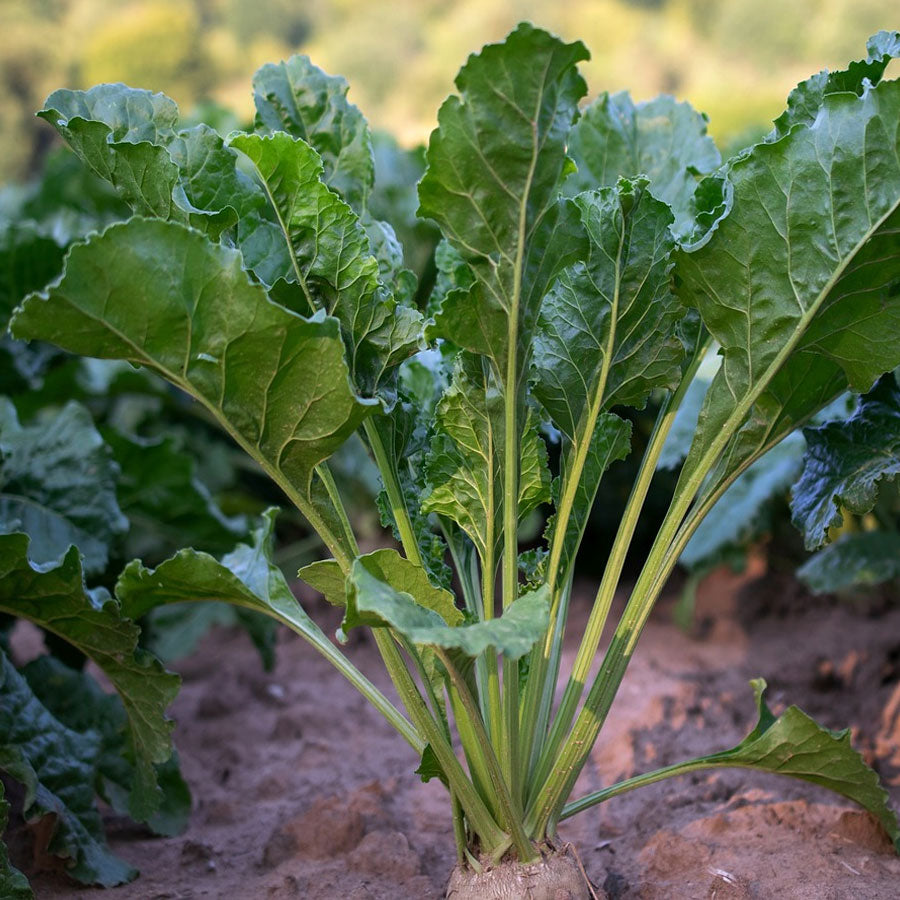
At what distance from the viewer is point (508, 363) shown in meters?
1.33

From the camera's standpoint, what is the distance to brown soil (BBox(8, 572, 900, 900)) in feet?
5.05

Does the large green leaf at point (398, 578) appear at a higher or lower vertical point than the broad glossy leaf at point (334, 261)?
lower

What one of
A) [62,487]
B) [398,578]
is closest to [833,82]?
[398,578]

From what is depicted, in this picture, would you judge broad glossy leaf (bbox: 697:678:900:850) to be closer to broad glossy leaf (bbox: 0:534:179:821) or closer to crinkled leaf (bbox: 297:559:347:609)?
crinkled leaf (bbox: 297:559:347:609)

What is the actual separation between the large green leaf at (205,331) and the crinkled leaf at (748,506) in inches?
52.1

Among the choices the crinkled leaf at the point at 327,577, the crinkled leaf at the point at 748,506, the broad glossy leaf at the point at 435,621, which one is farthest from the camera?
the crinkled leaf at the point at 748,506

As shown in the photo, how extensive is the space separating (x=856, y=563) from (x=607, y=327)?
107 cm

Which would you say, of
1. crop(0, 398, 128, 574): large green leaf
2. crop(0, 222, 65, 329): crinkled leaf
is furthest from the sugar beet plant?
crop(0, 222, 65, 329): crinkled leaf

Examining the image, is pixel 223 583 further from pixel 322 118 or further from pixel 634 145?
pixel 634 145

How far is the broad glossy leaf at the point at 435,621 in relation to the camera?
1.07 metres

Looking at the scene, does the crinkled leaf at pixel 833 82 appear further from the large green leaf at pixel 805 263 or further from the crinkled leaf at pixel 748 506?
the crinkled leaf at pixel 748 506

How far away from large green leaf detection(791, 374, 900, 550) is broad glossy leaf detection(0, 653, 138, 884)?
1230mm

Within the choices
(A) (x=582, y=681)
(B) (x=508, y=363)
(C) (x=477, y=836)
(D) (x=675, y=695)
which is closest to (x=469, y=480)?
(B) (x=508, y=363)

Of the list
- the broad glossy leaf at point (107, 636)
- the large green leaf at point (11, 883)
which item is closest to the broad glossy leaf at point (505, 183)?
the broad glossy leaf at point (107, 636)
